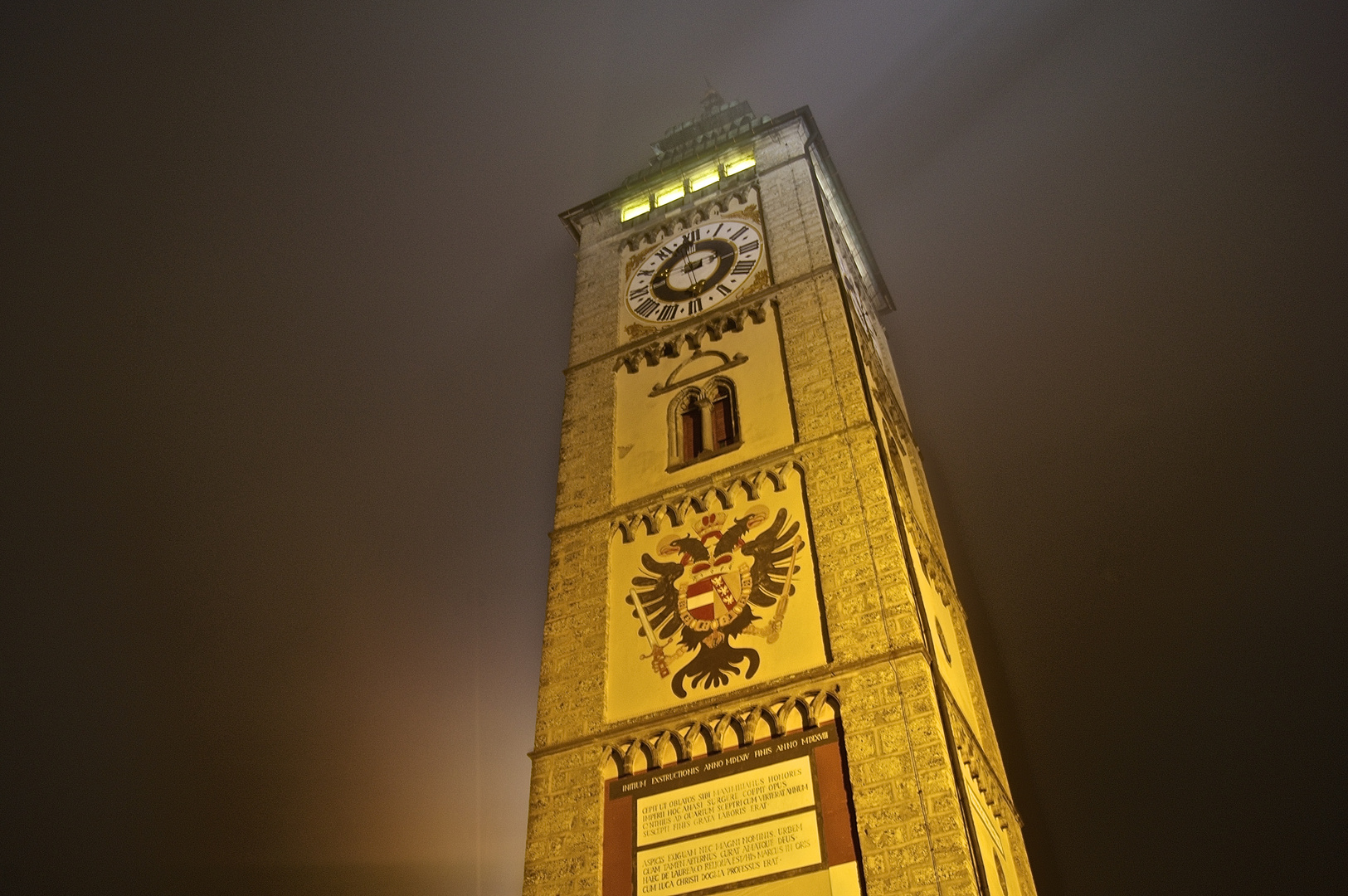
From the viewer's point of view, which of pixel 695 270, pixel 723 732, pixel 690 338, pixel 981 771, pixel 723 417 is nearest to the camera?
pixel 723 732

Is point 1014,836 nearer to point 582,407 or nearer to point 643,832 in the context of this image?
point 643,832

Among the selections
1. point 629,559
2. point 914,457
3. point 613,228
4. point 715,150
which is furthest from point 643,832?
point 715,150

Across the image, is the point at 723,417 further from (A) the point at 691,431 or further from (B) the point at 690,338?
(B) the point at 690,338

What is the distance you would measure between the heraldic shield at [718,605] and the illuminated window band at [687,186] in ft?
26.8

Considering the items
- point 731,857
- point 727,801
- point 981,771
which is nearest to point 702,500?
point 727,801

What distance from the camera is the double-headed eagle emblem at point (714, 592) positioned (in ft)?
33.3

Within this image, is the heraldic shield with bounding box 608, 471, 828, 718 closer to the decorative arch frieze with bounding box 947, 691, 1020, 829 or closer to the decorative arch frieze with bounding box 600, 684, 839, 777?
the decorative arch frieze with bounding box 600, 684, 839, 777

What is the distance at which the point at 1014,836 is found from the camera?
10875 mm

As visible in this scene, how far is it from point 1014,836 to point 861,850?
11.4 feet

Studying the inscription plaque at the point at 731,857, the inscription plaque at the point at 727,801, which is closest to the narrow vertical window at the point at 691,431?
the inscription plaque at the point at 727,801

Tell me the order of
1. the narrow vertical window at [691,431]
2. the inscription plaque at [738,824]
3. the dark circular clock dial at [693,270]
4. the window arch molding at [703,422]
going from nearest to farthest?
the inscription plaque at [738,824] < the window arch molding at [703,422] < the narrow vertical window at [691,431] < the dark circular clock dial at [693,270]

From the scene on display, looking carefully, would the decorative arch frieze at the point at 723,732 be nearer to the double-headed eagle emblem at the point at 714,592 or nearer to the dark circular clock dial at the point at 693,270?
the double-headed eagle emblem at the point at 714,592

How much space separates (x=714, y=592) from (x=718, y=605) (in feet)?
0.55

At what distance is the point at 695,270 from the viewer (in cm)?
1594
